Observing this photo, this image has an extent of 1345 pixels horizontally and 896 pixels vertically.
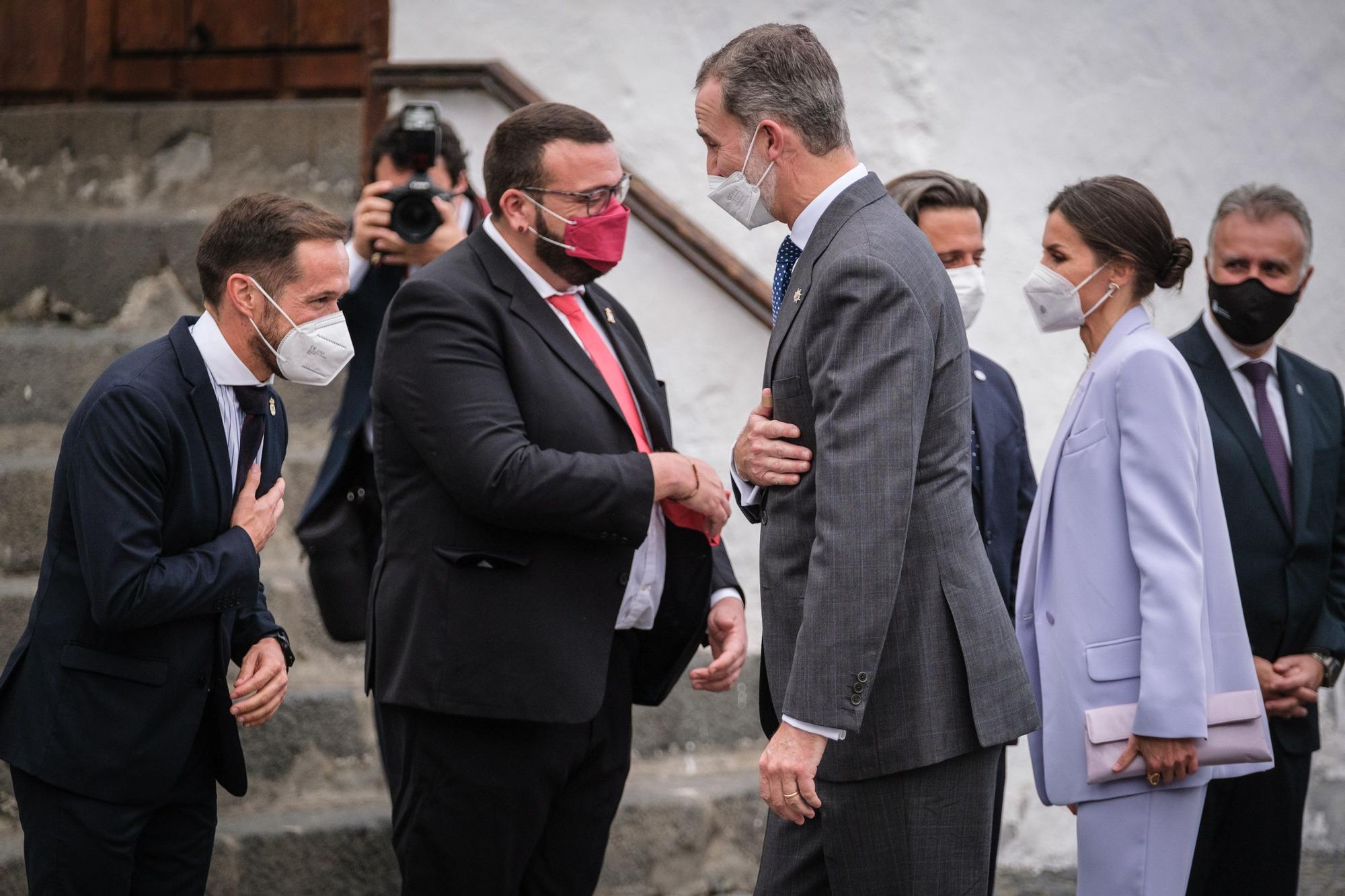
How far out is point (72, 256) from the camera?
5.20 metres

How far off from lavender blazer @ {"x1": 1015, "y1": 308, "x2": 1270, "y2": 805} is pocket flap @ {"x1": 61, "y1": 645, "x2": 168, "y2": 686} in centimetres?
171

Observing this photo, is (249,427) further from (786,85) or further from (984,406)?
(984,406)

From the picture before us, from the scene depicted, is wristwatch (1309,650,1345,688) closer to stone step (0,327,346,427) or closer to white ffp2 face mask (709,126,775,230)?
white ffp2 face mask (709,126,775,230)

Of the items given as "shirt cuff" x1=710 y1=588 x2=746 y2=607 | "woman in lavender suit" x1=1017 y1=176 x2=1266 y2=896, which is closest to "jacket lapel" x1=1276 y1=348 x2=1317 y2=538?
"woman in lavender suit" x1=1017 y1=176 x2=1266 y2=896

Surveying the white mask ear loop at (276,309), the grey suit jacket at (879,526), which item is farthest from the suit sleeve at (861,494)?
the white mask ear loop at (276,309)

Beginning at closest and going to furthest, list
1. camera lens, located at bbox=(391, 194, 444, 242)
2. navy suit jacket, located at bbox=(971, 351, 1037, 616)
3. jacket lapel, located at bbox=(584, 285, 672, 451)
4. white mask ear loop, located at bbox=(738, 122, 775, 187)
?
white mask ear loop, located at bbox=(738, 122, 775, 187)
jacket lapel, located at bbox=(584, 285, 672, 451)
navy suit jacket, located at bbox=(971, 351, 1037, 616)
camera lens, located at bbox=(391, 194, 444, 242)

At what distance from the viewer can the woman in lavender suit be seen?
255cm

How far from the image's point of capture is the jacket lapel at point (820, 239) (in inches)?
92.0

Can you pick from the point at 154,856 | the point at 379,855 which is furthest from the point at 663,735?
the point at 154,856

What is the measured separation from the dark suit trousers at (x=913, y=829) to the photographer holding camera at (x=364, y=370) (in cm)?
160

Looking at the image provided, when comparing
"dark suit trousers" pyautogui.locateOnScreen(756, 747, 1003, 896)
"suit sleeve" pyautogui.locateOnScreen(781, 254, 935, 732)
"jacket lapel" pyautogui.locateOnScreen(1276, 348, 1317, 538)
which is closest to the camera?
"suit sleeve" pyautogui.locateOnScreen(781, 254, 935, 732)

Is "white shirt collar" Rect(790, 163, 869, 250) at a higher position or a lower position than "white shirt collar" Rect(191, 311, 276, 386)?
higher

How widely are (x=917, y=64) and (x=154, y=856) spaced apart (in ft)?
11.4

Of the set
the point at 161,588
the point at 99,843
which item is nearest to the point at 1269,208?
the point at 161,588
